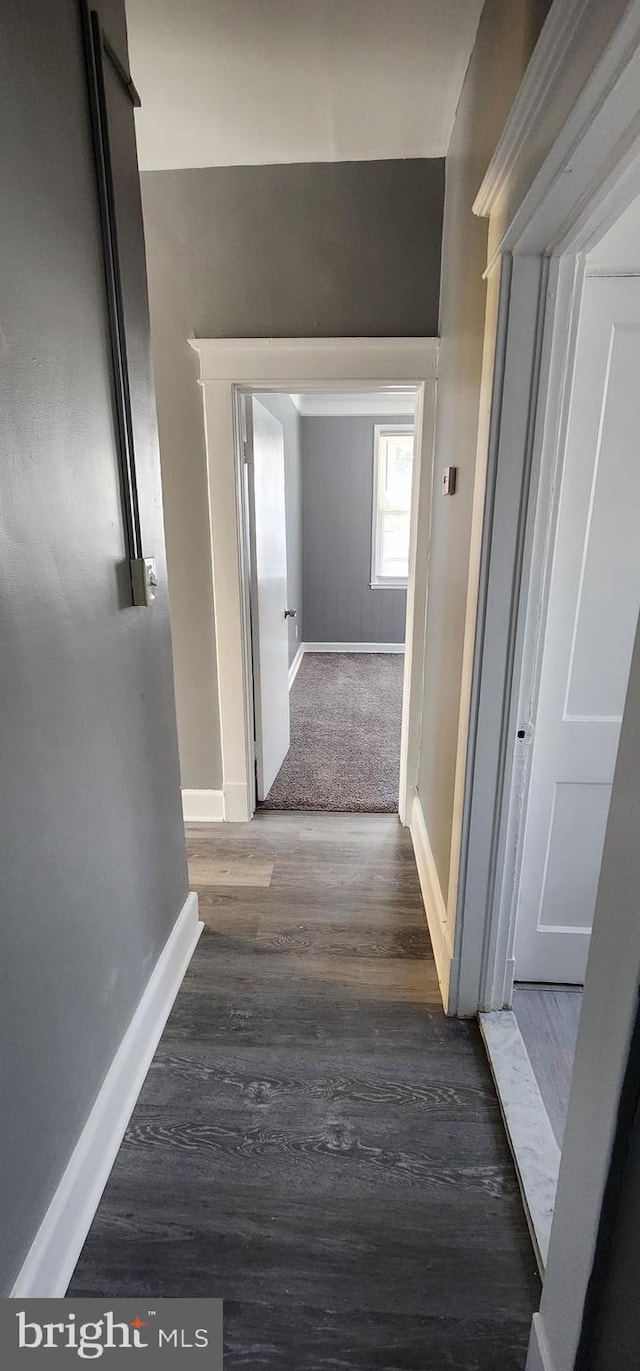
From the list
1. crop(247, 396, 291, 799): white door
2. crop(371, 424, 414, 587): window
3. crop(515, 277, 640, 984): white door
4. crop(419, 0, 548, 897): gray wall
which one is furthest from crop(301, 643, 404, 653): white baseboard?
crop(515, 277, 640, 984): white door

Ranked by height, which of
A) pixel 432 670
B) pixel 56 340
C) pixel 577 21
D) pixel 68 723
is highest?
pixel 577 21

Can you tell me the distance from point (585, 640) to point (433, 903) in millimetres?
1008

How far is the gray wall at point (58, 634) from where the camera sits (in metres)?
0.98

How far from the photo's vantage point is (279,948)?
2053mm

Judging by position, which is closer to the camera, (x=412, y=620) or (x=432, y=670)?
(x=432, y=670)

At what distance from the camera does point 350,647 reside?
6.25 metres

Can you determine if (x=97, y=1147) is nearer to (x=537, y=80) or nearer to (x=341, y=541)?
(x=537, y=80)

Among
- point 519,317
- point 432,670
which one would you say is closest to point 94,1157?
point 432,670

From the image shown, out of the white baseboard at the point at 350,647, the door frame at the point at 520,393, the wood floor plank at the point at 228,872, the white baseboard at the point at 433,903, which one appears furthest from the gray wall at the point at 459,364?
the white baseboard at the point at 350,647

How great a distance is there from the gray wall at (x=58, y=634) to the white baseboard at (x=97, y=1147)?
38 mm

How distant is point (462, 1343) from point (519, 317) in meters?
1.93

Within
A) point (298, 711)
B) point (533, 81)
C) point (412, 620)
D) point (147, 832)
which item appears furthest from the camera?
point (298, 711)

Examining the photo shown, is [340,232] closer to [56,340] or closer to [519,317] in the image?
[519,317]

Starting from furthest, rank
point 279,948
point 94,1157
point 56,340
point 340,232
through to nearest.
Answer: point 340,232 < point 279,948 < point 94,1157 < point 56,340
